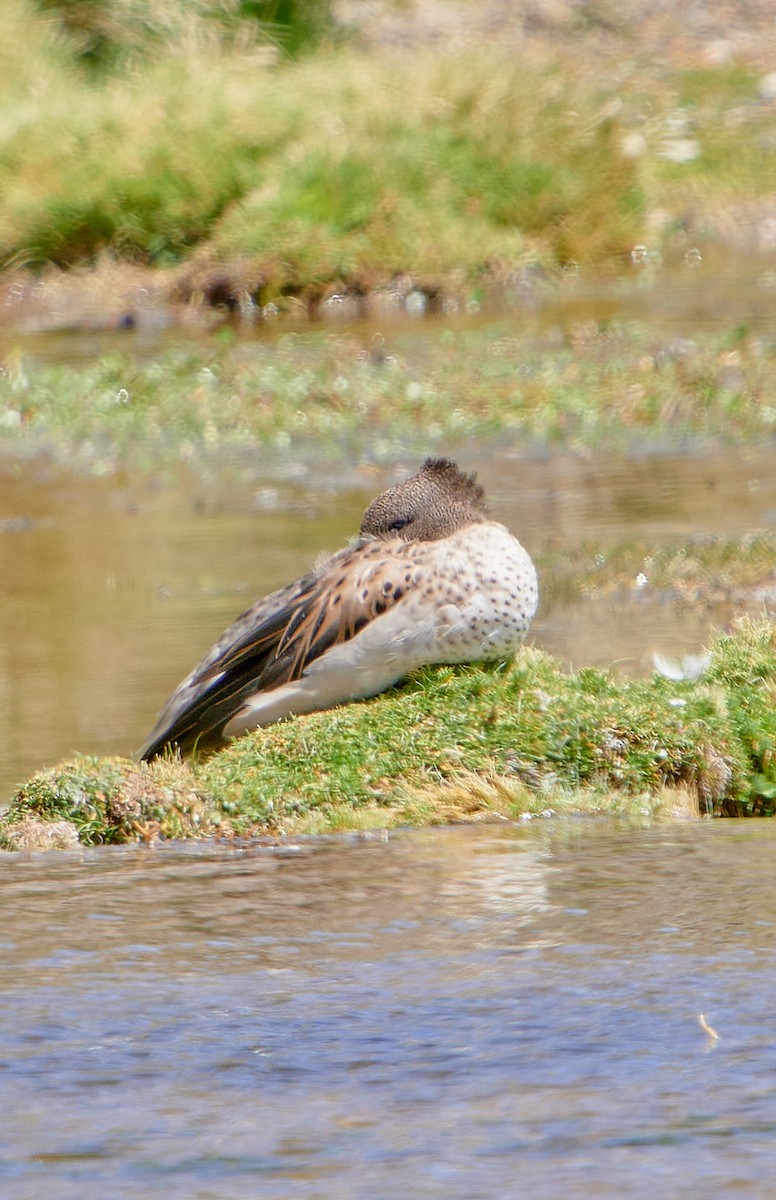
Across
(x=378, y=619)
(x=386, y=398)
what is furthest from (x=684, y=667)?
(x=386, y=398)

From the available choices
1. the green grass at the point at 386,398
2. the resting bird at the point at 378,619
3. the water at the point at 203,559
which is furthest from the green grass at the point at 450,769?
the green grass at the point at 386,398

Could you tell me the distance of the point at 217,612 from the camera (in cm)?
845

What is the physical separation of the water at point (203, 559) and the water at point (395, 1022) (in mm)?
1826

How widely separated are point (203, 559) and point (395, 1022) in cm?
632

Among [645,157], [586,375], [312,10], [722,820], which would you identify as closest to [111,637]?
[722,820]

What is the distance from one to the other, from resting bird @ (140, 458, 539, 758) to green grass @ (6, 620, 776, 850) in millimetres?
130

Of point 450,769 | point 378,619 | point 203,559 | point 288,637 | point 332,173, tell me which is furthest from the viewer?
point 332,173

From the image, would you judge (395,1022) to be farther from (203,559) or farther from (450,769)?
(203,559)

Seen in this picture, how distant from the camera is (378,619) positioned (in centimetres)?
574

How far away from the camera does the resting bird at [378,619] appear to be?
569 cm

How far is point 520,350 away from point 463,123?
5230 mm

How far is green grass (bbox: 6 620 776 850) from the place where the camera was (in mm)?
5125

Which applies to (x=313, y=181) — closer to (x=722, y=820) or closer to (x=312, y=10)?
(x=312, y=10)

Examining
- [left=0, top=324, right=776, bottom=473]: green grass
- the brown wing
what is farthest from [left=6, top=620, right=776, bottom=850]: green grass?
[left=0, top=324, right=776, bottom=473]: green grass
